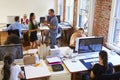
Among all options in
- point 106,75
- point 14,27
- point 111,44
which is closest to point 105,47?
point 111,44

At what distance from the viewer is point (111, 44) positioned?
4348 millimetres

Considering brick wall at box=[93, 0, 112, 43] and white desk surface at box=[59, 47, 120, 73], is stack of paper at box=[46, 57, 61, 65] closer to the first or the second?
white desk surface at box=[59, 47, 120, 73]

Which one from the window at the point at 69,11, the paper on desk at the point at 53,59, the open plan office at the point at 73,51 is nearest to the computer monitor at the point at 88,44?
the open plan office at the point at 73,51

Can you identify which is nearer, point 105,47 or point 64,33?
point 105,47

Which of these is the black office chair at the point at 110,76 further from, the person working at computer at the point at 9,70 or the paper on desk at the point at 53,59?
the person working at computer at the point at 9,70

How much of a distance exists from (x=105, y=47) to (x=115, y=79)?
5.94 feet

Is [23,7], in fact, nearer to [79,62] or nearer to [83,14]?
[83,14]

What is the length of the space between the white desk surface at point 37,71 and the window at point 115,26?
194 centimetres

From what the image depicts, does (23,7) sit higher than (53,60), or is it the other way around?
(23,7)

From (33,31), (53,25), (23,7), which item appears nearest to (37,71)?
(53,25)

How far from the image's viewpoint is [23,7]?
25.0 feet

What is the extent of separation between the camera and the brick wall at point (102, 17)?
4.38m

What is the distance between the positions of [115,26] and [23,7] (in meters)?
4.51

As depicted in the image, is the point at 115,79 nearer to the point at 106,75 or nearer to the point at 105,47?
the point at 106,75
